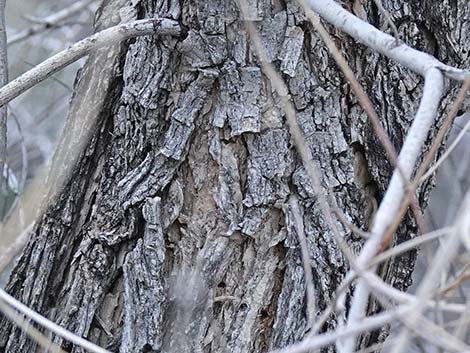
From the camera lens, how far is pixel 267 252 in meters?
1.14

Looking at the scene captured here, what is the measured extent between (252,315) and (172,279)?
0.13 meters

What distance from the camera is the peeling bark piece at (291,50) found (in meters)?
1.10

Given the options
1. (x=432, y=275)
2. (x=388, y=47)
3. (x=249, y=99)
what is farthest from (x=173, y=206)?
(x=432, y=275)

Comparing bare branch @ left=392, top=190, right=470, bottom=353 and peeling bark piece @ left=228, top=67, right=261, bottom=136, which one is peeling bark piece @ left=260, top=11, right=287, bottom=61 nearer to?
peeling bark piece @ left=228, top=67, right=261, bottom=136

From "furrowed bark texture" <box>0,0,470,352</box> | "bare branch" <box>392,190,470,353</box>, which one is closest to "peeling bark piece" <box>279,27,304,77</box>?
"furrowed bark texture" <box>0,0,470,352</box>

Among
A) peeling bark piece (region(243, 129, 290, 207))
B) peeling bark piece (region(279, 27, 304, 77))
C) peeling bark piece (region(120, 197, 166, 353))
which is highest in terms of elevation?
peeling bark piece (region(279, 27, 304, 77))

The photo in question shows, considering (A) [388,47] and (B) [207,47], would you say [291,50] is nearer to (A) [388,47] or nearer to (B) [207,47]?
(B) [207,47]

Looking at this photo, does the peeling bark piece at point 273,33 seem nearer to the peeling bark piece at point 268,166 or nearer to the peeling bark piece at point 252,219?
the peeling bark piece at point 268,166

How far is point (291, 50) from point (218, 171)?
0.20m

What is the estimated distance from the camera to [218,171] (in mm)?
1134

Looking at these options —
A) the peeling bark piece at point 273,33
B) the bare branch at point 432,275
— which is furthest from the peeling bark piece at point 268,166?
the bare branch at point 432,275

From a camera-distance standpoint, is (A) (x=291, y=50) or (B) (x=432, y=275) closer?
(B) (x=432, y=275)

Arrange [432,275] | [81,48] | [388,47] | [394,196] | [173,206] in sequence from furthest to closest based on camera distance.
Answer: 1. [173,206]
2. [81,48]
3. [388,47]
4. [394,196]
5. [432,275]

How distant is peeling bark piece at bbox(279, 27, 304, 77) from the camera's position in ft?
3.62
